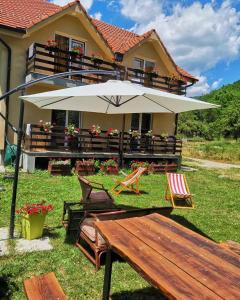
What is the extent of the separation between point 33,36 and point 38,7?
343cm

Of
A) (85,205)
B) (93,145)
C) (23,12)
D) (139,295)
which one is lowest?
(139,295)

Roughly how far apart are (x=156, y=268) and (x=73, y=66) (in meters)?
13.6

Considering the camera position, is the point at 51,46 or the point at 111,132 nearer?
the point at 51,46

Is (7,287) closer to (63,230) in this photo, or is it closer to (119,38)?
(63,230)

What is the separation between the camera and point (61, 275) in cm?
448

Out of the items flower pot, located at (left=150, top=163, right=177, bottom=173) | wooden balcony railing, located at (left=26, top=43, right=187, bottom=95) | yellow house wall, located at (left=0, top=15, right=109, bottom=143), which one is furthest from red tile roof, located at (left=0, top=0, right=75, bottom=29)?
flower pot, located at (left=150, top=163, right=177, bottom=173)

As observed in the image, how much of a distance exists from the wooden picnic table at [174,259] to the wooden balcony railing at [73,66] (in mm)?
9223

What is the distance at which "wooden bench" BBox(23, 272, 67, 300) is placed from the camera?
3279 mm

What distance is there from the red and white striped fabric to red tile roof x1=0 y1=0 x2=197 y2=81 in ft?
28.9

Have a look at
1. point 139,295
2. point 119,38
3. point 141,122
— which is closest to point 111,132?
point 141,122

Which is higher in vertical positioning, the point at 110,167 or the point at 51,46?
the point at 51,46

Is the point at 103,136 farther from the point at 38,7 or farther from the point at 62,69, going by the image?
the point at 38,7

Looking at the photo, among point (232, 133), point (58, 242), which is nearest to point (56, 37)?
point (58, 242)

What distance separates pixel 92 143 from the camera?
14125mm
